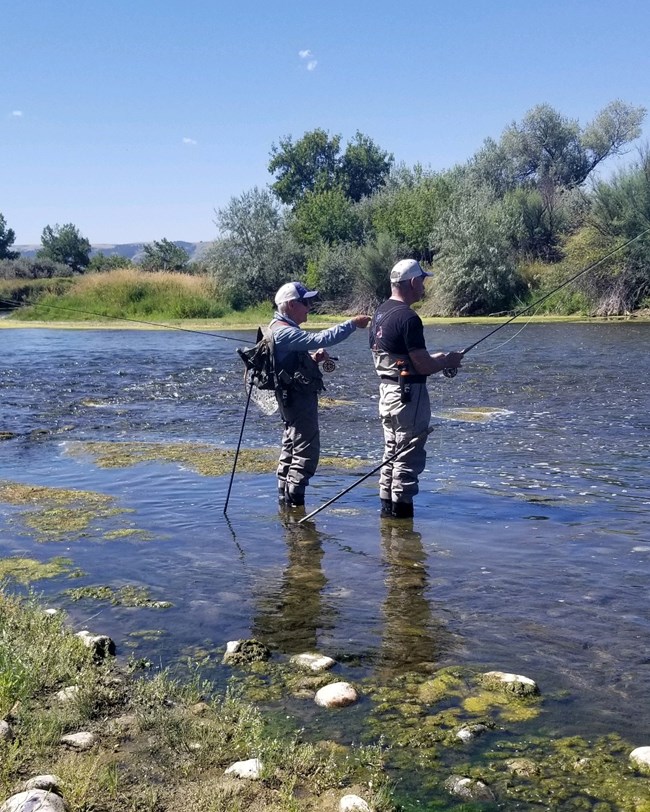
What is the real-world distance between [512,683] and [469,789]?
0.98 m

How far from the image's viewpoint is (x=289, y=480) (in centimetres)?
828

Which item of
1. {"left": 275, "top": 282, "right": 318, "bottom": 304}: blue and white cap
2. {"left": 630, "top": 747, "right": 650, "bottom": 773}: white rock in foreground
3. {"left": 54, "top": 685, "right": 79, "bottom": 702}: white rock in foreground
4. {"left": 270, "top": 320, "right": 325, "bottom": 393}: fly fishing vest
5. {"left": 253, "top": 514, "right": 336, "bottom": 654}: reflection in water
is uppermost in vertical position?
{"left": 275, "top": 282, "right": 318, "bottom": 304}: blue and white cap

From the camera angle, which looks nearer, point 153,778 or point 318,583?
point 153,778

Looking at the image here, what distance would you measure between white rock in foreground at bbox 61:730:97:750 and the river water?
1019 millimetres

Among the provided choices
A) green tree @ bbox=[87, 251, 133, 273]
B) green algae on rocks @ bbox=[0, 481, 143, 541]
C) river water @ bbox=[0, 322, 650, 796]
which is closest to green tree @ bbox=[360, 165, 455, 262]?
green tree @ bbox=[87, 251, 133, 273]

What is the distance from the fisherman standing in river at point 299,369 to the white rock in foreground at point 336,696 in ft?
11.8

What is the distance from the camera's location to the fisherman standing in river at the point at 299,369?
7609 millimetres

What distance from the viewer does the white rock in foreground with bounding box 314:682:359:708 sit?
4246 millimetres

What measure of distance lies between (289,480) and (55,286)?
45.4 m

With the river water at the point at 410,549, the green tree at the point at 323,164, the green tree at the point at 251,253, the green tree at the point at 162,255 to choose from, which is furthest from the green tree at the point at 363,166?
the river water at the point at 410,549

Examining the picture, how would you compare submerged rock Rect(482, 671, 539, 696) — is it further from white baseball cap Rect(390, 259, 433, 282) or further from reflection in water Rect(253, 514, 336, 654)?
white baseball cap Rect(390, 259, 433, 282)

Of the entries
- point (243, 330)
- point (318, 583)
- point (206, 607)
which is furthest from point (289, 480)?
point (243, 330)

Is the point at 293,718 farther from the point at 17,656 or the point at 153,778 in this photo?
the point at 17,656

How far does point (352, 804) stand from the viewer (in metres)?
3.31
